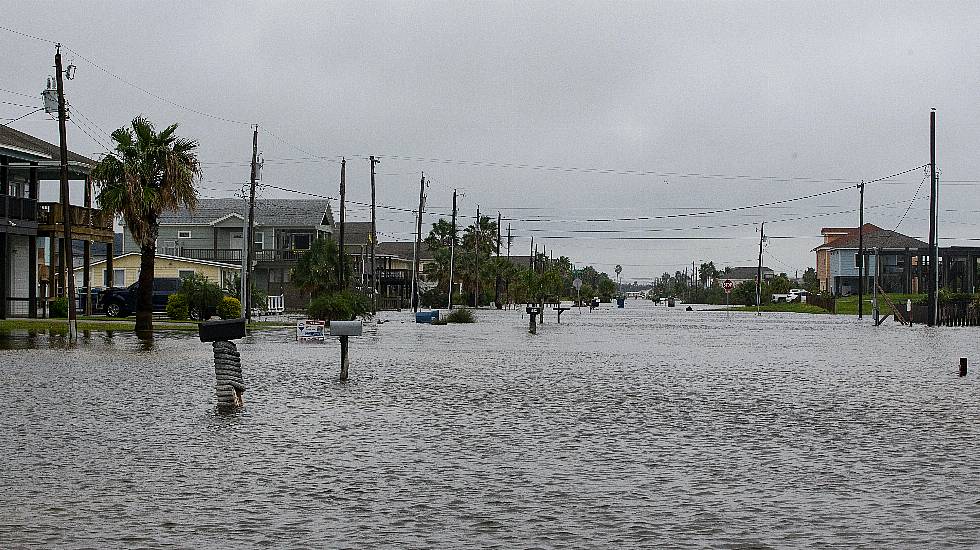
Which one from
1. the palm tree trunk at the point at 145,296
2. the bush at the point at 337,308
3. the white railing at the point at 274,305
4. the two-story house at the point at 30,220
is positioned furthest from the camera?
the white railing at the point at 274,305

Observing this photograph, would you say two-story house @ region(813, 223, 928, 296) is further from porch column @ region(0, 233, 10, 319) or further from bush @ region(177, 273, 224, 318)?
porch column @ region(0, 233, 10, 319)

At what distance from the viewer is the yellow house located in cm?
8294

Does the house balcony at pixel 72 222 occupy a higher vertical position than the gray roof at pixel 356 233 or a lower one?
lower

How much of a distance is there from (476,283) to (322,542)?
118m

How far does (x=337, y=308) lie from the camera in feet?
174

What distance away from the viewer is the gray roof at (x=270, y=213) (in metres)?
102

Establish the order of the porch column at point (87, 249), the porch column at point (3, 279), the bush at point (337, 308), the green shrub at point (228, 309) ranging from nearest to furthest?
the porch column at point (3, 279), the bush at point (337, 308), the porch column at point (87, 249), the green shrub at point (228, 309)

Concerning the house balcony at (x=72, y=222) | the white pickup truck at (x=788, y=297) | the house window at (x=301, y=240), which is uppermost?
the house window at (x=301, y=240)

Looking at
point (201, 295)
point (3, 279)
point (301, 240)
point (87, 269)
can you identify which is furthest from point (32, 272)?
point (301, 240)

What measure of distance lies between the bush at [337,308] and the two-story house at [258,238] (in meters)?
43.4

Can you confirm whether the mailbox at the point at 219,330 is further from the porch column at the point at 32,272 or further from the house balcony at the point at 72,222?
the porch column at the point at 32,272

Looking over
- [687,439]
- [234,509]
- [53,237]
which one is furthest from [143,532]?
[53,237]

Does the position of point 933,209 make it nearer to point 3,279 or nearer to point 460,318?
point 460,318

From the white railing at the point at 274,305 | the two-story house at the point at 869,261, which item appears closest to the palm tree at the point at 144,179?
the white railing at the point at 274,305
